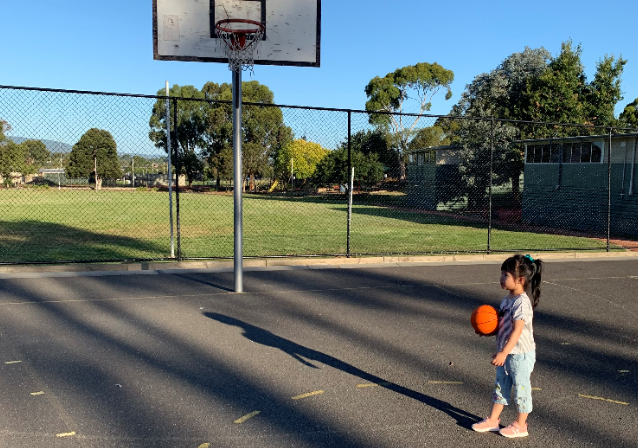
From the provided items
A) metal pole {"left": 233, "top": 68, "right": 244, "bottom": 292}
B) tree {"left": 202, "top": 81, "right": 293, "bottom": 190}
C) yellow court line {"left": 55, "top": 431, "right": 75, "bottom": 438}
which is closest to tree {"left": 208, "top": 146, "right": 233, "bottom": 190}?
tree {"left": 202, "top": 81, "right": 293, "bottom": 190}

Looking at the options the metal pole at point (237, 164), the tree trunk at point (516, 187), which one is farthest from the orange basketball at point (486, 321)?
the tree trunk at point (516, 187)

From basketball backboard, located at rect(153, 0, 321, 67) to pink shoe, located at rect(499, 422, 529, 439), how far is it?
6251 mm

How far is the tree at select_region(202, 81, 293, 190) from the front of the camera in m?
44.4

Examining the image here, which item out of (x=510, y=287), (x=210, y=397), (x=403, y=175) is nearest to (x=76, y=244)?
(x=210, y=397)

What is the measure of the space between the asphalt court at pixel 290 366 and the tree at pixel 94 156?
503cm

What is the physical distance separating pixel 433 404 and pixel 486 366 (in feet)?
3.45

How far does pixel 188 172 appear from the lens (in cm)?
4809

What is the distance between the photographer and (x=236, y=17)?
7609 mm

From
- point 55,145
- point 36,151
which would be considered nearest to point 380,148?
point 36,151

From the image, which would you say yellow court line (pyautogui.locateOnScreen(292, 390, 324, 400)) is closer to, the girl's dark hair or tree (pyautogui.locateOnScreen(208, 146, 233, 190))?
the girl's dark hair

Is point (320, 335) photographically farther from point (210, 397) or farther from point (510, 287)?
point (510, 287)

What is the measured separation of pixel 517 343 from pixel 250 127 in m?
45.4

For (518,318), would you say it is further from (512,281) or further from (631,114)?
(631,114)

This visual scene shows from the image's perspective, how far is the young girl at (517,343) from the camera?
3211 millimetres
